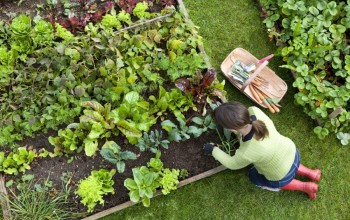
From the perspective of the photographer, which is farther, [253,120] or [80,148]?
[80,148]

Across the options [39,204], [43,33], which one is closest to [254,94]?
[43,33]

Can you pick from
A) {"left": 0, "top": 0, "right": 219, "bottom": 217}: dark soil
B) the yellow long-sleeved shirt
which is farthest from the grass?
the yellow long-sleeved shirt

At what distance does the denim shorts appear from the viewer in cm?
436

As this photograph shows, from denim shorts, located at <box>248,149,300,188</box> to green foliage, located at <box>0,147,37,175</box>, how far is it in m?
2.21

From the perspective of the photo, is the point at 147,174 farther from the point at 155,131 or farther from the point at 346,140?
the point at 346,140

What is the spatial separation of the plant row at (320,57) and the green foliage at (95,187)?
215 cm

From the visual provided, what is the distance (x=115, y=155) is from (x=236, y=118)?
4.33 ft

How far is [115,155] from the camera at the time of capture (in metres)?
4.34

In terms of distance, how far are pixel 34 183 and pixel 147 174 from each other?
1.15 meters

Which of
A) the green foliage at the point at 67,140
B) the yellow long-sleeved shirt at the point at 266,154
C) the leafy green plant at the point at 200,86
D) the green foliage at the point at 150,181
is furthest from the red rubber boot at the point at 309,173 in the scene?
the green foliage at the point at 67,140

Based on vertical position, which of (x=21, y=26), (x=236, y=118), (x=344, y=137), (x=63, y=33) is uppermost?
(x=21, y=26)

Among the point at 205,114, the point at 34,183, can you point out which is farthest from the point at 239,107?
the point at 34,183

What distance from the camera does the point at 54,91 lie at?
4.39 metres

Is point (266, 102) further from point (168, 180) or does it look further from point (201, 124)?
point (168, 180)
